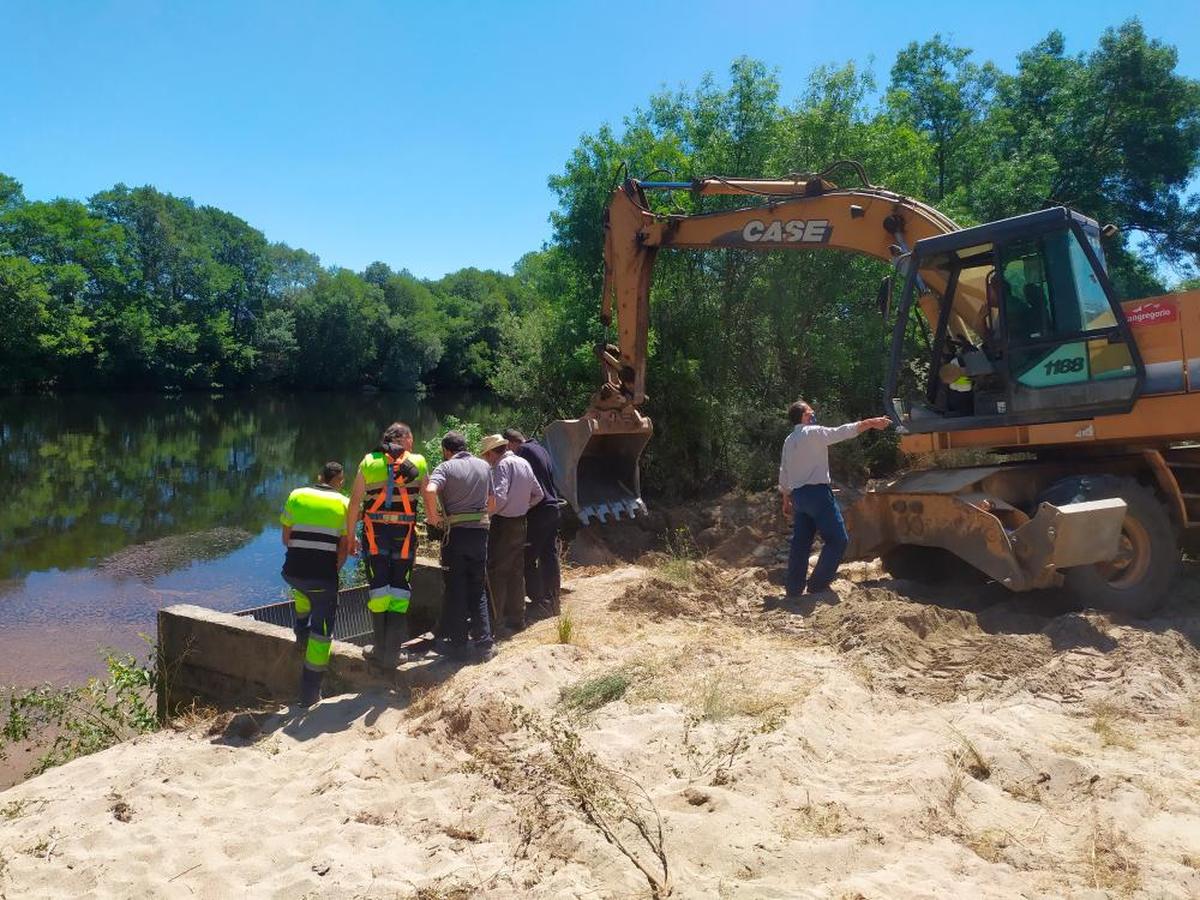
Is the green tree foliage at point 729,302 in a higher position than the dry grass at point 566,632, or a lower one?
higher

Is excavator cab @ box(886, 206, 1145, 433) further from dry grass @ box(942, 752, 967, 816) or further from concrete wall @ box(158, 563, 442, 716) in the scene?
concrete wall @ box(158, 563, 442, 716)

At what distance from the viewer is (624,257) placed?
10.6 meters

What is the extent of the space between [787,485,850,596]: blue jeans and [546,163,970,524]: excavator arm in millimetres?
2737

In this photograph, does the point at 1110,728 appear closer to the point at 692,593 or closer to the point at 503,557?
the point at 692,593

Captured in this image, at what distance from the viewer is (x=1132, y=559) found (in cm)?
722

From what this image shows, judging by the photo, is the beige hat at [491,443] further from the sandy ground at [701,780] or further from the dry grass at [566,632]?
the sandy ground at [701,780]

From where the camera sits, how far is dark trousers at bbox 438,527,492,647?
6.75 meters

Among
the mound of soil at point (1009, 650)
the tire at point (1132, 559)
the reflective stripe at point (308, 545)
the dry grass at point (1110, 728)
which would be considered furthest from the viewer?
the tire at point (1132, 559)

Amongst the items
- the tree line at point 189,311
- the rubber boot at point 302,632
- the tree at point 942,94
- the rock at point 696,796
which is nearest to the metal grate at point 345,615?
the rubber boot at point 302,632


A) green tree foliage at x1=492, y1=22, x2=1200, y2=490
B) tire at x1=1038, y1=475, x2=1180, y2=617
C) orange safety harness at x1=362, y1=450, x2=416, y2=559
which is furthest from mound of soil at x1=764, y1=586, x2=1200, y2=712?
green tree foliage at x1=492, y1=22, x2=1200, y2=490

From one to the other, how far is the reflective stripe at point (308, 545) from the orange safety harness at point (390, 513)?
28 cm

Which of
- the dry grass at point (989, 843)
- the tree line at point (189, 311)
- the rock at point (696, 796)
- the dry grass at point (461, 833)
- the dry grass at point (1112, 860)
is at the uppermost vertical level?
the tree line at point (189, 311)

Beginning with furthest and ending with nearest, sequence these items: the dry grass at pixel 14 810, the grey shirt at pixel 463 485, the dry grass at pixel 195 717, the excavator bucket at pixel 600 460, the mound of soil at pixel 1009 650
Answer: the excavator bucket at pixel 600 460 < the grey shirt at pixel 463 485 < the dry grass at pixel 195 717 < the mound of soil at pixel 1009 650 < the dry grass at pixel 14 810

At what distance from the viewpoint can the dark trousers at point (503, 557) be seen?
7.43 meters
